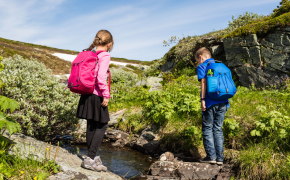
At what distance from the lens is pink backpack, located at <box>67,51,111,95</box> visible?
3012 mm

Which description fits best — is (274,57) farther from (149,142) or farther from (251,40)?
(149,142)

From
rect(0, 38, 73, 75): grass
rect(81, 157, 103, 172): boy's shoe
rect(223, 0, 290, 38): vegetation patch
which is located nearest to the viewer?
rect(81, 157, 103, 172): boy's shoe

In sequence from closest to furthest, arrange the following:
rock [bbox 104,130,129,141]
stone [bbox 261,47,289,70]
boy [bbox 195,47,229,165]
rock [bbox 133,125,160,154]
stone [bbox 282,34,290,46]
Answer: boy [bbox 195,47,229,165], rock [bbox 133,125,160,154], rock [bbox 104,130,129,141], stone [bbox 282,34,290,46], stone [bbox 261,47,289,70]

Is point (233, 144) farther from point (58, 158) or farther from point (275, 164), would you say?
point (58, 158)

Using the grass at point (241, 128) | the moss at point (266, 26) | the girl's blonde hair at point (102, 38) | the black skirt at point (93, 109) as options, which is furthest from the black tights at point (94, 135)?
the moss at point (266, 26)

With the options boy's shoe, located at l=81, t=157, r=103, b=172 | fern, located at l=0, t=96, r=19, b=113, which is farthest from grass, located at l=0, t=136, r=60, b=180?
fern, located at l=0, t=96, r=19, b=113

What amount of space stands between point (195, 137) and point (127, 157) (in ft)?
5.76

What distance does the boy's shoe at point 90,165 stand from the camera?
323cm

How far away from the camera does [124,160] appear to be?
4.95 meters

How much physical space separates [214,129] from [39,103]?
3.60m

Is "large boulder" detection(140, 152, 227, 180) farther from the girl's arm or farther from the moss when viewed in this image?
the moss

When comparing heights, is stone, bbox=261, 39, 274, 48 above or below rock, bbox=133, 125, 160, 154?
above

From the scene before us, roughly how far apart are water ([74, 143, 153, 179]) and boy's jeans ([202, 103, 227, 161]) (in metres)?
1.49

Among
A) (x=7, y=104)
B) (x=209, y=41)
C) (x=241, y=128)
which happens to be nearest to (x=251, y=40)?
(x=209, y=41)
